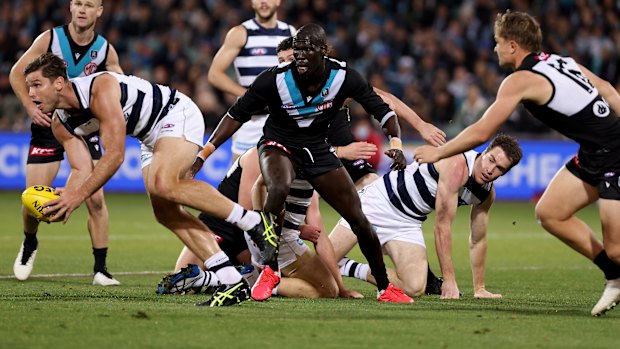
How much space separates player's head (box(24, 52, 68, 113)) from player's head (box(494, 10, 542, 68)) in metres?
3.14

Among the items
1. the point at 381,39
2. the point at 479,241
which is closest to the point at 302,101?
the point at 479,241

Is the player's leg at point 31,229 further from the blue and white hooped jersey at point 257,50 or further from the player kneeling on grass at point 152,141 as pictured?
the blue and white hooped jersey at point 257,50

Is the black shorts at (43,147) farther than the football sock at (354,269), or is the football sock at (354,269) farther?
the black shorts at (43,147)

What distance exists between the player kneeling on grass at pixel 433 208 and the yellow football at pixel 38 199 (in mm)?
2832

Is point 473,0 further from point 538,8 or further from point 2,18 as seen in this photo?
point 2,18

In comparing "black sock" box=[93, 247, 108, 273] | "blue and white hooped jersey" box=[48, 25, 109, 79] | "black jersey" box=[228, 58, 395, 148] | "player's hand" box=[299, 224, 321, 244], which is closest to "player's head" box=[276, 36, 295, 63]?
"black jersey" box=[228, 58, 395, 148]

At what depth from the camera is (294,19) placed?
73.5 feet

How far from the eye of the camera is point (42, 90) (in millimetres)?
7582

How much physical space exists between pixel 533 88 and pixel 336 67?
1.62 meters

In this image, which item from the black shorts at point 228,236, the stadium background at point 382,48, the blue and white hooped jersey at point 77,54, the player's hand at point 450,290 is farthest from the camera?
the stadium background at point 382,48

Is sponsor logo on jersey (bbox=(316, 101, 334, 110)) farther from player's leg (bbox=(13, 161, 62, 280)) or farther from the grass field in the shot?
player's leg (bbox=(13, 161, 62, 280))

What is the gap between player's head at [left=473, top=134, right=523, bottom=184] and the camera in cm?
846

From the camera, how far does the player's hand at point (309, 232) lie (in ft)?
28.9

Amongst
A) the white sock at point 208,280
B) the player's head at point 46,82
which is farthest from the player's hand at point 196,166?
the player's head at point 46,82
